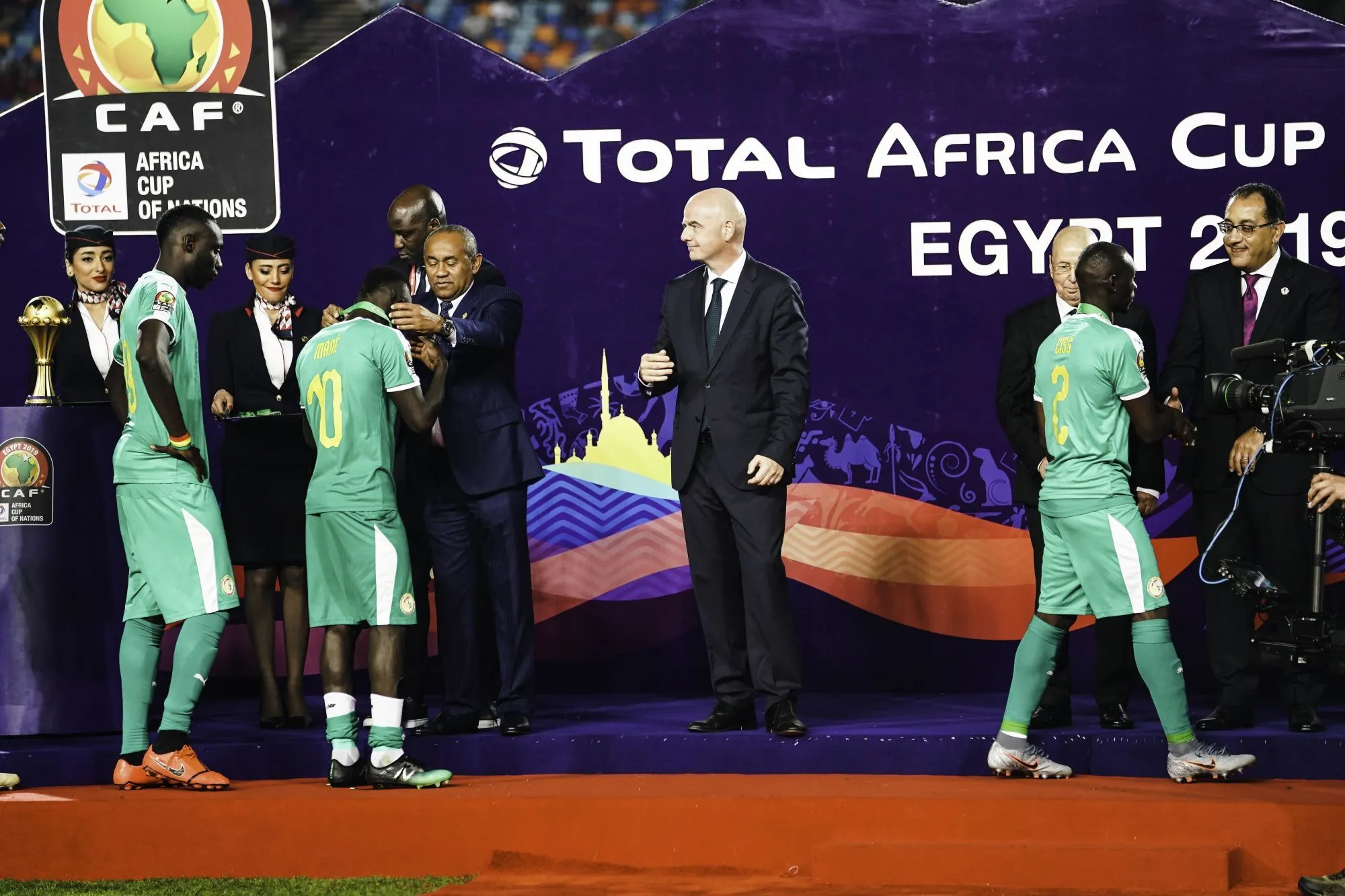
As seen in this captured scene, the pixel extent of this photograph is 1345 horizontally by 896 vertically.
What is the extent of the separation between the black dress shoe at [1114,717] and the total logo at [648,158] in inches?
89.6

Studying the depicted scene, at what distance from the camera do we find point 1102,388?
4.62m

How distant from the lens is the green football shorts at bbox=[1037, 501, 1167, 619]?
4566 millimetres

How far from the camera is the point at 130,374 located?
16.2 ft

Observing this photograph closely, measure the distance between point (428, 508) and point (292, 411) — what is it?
2.39 feet

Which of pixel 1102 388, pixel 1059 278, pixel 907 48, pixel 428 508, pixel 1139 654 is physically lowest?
pixel 1139 654

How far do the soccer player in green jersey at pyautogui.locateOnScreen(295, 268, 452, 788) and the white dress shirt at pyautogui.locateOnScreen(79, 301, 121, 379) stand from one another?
1.18m

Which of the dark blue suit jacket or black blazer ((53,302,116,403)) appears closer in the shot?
the dark blue suit jacket

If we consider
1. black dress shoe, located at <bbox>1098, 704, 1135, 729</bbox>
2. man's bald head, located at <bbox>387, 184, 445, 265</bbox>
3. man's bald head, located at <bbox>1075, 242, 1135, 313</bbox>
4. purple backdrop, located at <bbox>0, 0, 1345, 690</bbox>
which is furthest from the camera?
purple backdrop, located at <bbox>0, 0, 1345, 690</bbox>

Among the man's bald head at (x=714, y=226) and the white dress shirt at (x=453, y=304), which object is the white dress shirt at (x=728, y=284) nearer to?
the man's bald head at (x=714, y=226)

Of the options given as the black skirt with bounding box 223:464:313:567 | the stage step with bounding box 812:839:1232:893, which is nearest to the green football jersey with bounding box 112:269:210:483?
the black skirt with bounding box 223:464:313:567

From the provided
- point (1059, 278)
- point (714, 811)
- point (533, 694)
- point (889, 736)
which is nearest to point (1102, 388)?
point (1059, 278)

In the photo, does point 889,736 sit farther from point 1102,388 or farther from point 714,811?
point 1102,388

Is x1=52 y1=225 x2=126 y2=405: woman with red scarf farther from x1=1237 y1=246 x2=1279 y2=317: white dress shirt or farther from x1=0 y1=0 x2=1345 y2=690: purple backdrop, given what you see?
x1=1237 y1=246 x2=1279 y2=317: white dress shirt

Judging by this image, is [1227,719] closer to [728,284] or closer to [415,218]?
[728,284]
